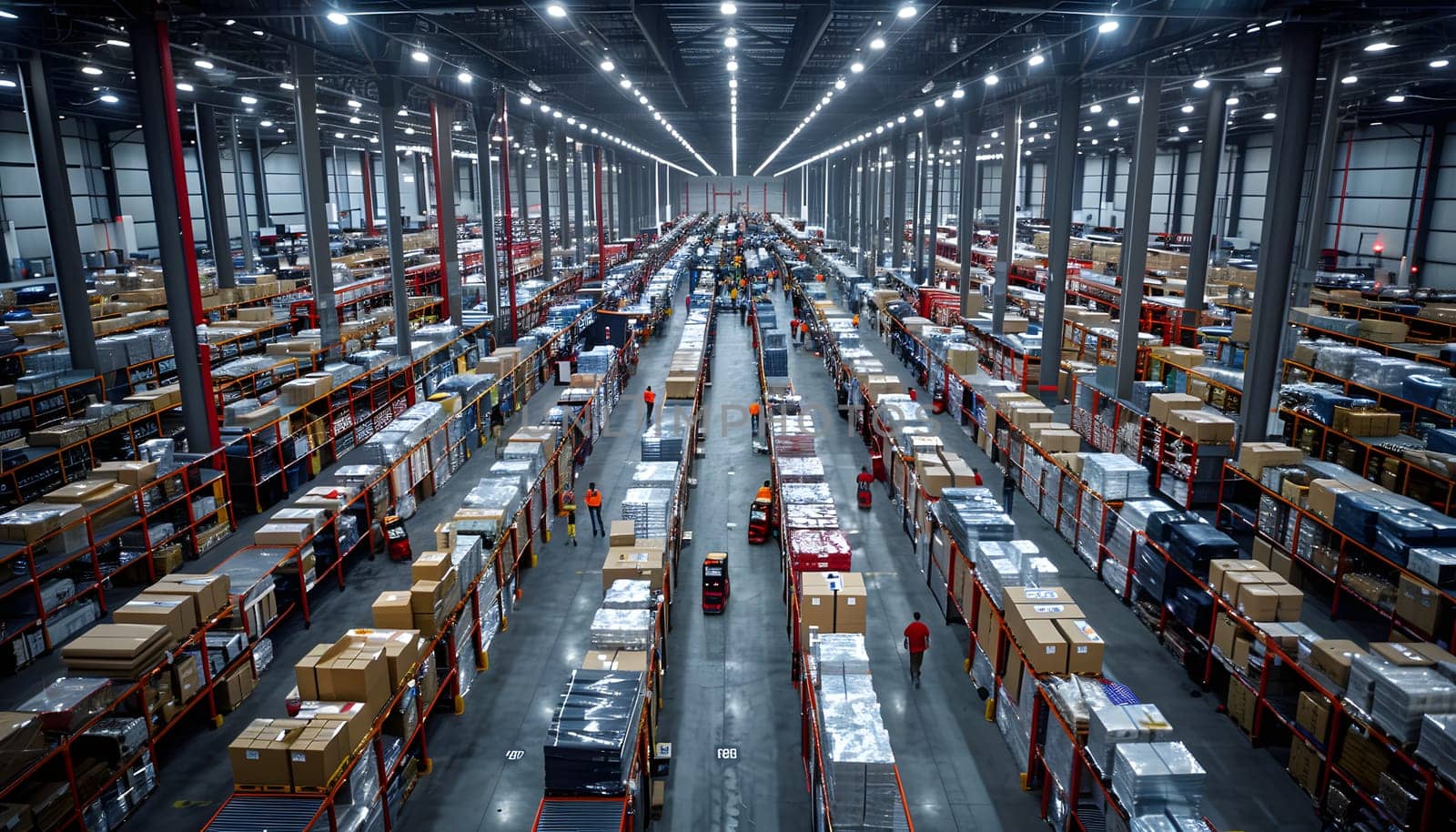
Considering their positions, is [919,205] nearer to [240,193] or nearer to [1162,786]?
[240,193]

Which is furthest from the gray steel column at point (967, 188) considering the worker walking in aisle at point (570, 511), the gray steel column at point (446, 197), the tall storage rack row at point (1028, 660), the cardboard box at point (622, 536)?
the cardboard box at point (622, 536)

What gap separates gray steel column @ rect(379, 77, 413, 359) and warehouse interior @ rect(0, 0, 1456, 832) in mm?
203

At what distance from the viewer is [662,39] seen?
2062 cm

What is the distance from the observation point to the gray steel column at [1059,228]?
20.1 metres

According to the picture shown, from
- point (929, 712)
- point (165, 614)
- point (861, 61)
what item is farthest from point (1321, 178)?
point (165, 614)

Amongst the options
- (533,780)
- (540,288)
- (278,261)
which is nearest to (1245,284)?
(540,288)

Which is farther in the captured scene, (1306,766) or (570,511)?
(570,511)

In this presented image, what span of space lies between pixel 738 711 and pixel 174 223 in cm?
1192

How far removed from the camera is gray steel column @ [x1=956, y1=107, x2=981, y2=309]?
28.2 meters

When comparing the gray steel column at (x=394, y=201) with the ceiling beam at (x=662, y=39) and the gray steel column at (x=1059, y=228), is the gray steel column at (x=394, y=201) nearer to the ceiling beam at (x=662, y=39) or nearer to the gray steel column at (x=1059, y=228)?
the ceiling beam at (x=662, y=39)

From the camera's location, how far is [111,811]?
826cm

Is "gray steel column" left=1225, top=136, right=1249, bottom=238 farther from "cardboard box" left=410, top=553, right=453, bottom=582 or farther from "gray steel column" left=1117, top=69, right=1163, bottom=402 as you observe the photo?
"cardboard box" left=410, top=553, right=453, bottom=582

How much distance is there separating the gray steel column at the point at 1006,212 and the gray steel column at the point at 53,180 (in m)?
22.9

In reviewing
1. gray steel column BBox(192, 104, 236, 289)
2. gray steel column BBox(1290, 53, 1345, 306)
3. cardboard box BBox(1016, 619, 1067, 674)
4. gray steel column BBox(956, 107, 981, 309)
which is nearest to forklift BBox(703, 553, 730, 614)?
cardboard box BBox(1016, 619, 1067, 674)
